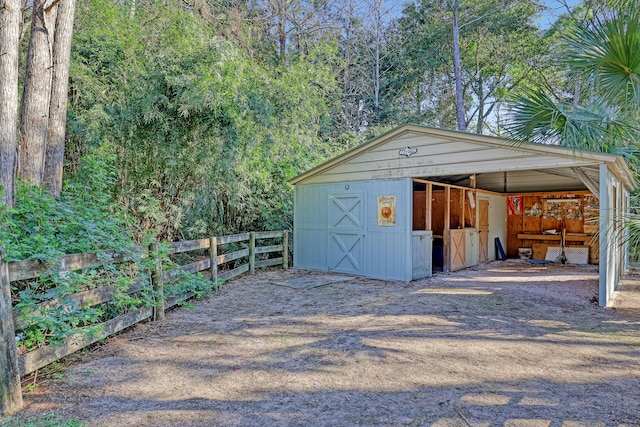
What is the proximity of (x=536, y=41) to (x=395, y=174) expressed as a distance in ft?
44.6

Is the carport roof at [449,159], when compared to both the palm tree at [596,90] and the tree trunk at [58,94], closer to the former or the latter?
the palm tree at [596,90]

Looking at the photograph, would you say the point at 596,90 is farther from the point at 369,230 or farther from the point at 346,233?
the point at 346,233

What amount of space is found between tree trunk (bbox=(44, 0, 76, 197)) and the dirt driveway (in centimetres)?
256

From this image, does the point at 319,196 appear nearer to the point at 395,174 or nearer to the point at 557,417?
the point at 395,174

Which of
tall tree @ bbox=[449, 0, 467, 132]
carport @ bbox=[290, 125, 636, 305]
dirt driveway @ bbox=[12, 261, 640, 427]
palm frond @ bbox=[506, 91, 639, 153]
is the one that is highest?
tall tree @ bbox=[449, 0, 467, 132]

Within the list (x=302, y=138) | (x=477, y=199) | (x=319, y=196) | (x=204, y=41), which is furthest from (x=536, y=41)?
(x=204, y=41)

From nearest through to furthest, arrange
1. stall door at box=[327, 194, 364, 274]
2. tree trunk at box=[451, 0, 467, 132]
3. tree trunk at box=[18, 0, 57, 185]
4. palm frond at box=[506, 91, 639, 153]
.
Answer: tree trunk at box=[18, 0, 57, 185], palm frond at box=[506, 91, 639, 153], stall door at box=[327, 194, 364, 274], tree trunk at box=[451, 0, 467, 132]

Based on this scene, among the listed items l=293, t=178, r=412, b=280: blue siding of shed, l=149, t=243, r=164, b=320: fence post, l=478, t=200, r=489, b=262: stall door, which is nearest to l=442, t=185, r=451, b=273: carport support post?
l=293, t=178, r=412, b=280: blue siding of shed

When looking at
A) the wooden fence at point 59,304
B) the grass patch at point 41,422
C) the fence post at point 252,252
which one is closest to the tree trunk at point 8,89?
the wooden fence at point 59,304

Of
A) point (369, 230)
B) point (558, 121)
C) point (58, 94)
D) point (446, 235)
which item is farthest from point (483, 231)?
point (58, 94)

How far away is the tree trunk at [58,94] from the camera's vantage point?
16.9 feet

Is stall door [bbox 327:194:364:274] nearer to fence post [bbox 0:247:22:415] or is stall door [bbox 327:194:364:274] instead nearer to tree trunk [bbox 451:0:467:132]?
fence post [bbox 0:247:22:415]

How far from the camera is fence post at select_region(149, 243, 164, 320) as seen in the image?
4.40m

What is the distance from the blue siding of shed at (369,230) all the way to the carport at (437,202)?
0.07 feet
